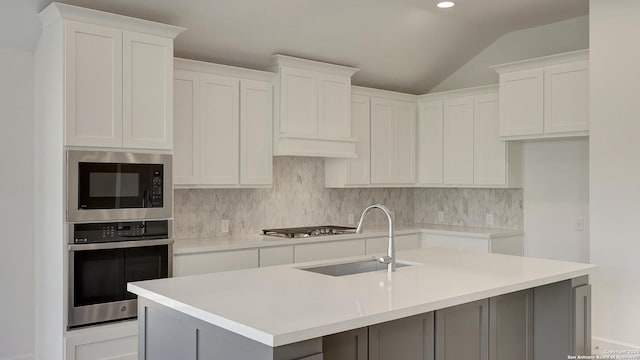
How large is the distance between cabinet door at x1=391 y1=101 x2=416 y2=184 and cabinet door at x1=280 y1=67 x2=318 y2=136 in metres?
1.23

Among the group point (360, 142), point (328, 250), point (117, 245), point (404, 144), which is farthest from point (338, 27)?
point (117, 245)

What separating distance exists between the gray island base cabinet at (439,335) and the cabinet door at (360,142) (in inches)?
98.0

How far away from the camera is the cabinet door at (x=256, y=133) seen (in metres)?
4.79

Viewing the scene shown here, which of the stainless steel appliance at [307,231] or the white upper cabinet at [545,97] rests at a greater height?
the white upper cabinet at [545,97]

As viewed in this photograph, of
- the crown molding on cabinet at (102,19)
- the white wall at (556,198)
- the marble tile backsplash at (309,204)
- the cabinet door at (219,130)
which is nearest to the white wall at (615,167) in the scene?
the white wall at (556,198)

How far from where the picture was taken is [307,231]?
528 cm

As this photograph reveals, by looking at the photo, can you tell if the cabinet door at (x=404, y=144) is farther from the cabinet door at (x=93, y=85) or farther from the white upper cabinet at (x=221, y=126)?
the cabinet door at (x=93, y=85)

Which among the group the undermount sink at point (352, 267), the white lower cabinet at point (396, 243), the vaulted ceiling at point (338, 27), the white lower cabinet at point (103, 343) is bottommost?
the white lower cabinet at point (103, 343)

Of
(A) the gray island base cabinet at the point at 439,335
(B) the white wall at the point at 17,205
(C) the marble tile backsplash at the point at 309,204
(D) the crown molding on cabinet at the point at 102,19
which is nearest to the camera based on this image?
(A) the gray island base cabinet at the point at 439,335

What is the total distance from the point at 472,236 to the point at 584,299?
207cm

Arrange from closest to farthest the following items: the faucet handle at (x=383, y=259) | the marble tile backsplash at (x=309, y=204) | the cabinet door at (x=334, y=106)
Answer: the faucet handle at (x=383, y=259), the marble tile backsplash at (x=309, y=204), the cabinet door at (x=334, y=106)

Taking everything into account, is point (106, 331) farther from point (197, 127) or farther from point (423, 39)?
point (423, 39)

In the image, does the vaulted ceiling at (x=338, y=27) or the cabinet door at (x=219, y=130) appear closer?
the vaulted ceiling at (x=338, y=27)

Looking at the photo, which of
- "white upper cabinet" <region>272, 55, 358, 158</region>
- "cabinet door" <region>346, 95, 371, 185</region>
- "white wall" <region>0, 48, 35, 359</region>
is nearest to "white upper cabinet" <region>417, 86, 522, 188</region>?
"cabinet door" <region>346, 95, 371, 185</region>
